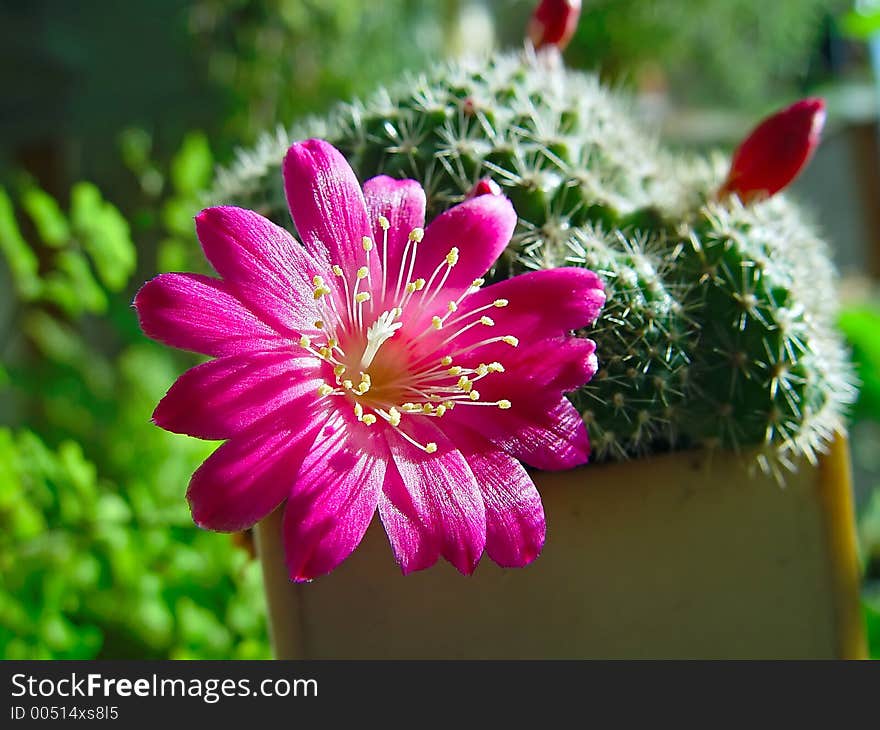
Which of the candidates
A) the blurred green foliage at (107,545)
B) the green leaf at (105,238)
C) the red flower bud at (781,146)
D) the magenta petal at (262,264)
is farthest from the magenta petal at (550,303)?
the green leaf at (105,238)

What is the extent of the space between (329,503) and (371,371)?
0.32 ft

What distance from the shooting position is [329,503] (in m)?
0.42

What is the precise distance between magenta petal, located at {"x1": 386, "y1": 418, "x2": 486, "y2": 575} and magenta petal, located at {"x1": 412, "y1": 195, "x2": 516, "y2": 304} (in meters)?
0.10

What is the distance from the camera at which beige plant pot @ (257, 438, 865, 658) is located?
57 centimetres

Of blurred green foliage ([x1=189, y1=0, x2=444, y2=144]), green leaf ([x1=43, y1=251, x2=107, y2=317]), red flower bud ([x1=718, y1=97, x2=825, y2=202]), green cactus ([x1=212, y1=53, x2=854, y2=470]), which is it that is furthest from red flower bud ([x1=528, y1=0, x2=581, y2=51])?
blurred green foliage ([x1=189, y1=0, x2=444, y2=144])

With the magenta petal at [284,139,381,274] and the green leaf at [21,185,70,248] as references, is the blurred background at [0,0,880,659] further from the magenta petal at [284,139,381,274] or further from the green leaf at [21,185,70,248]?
the magenta petal at [284,139,381,274]

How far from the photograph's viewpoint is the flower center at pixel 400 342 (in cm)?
46

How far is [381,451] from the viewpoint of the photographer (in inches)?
18.0

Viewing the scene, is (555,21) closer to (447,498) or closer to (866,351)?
(447,498)

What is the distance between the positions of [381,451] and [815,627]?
405 millimetres

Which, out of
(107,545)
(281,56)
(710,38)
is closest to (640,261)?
(107,545)

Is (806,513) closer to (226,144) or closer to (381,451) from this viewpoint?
(381,451)

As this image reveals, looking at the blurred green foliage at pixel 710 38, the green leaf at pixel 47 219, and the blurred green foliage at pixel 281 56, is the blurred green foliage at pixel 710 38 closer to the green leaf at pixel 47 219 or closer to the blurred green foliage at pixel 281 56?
the blurred green foliage at pixel 281 56
